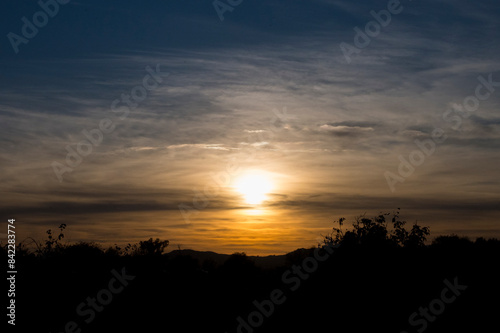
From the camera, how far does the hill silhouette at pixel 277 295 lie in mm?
23547

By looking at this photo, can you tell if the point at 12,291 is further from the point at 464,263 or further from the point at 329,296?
the point at 464,263

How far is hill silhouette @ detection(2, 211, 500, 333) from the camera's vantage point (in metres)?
23.5

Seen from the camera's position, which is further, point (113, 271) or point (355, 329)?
point (113, 271)

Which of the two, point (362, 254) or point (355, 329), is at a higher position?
point (362, 254)

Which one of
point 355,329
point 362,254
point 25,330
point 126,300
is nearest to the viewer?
point 25,330

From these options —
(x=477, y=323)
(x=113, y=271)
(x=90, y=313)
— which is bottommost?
(x=477, y=323)

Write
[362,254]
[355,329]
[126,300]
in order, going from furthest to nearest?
1. [362,254]
2. [126,300]
3. [355,329]

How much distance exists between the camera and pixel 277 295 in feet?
85.5

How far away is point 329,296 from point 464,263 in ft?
23.5

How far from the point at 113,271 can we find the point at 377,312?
40.7ft

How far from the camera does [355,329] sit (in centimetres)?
2341

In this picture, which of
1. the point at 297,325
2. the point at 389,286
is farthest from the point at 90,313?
the point at 389,286

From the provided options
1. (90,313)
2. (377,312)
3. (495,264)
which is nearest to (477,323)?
(377,312)

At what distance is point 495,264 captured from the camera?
28.7 meters
